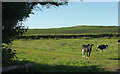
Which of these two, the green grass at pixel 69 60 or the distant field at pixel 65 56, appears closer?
the green grass at pixel 69 60

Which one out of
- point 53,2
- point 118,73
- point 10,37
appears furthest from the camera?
point 53,2

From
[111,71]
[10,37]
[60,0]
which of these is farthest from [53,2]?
[111,71]

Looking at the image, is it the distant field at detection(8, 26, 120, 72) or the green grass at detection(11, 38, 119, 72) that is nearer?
the green grass at detection(11, 38, 119, 72)

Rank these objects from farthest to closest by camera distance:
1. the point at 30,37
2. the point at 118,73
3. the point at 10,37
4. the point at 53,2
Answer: the point at 30,37 → the point at 53,2 → the point at 10,37 → the point at 118,73

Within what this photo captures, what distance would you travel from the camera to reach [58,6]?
85.4 feet

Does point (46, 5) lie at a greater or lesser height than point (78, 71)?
greater

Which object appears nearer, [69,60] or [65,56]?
[69,60]

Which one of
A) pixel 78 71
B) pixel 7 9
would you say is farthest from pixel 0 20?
pixel 78 71

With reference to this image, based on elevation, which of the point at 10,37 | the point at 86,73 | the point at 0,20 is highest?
the point at 0,20

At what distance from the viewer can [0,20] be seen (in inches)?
612

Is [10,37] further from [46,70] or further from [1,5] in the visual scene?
[46,70]

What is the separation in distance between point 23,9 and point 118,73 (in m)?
8.03

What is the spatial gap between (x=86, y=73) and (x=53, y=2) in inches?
469

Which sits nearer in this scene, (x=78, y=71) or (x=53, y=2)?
(x=78, y=71)
